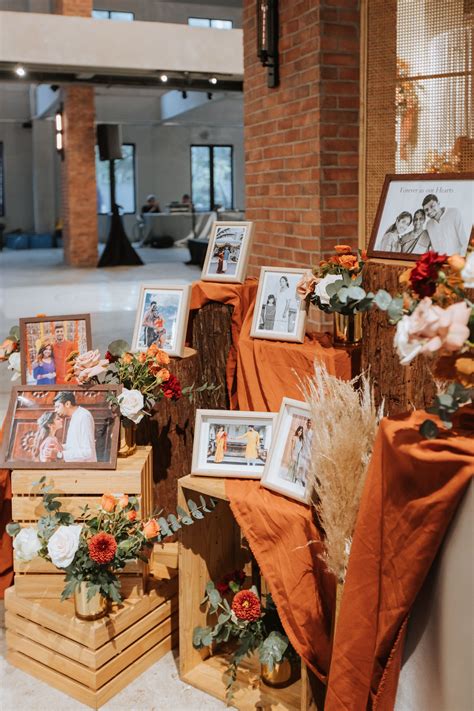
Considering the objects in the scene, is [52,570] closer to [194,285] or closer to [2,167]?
[194,285]

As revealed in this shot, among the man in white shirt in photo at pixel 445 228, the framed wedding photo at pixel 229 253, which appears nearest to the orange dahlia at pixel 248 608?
the man in white shirt in photo at pixel 445 228

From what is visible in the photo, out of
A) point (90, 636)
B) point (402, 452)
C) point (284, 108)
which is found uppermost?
point (284, 108)

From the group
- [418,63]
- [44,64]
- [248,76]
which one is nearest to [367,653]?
[418,63]

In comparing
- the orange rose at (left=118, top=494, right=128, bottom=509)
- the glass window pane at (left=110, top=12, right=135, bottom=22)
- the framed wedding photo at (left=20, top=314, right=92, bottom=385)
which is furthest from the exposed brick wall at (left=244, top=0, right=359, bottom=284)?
the glass window pane at (left=110, top=12, right=135, bottom=22)

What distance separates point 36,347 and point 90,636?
45.3 inches

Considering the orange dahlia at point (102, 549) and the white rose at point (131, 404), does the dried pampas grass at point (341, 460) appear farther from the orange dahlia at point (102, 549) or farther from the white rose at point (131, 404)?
the white rose at point (131, 404)

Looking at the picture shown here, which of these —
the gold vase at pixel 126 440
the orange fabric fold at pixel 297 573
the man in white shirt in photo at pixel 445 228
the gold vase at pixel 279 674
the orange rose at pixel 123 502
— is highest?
the man in white shirt in photo at pixel 445 228

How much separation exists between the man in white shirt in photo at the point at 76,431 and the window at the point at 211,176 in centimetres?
1977

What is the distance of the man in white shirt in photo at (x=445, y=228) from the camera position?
2459mm

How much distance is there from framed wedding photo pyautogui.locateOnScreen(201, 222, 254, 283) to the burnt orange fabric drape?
169 cm

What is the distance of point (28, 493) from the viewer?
105 inches

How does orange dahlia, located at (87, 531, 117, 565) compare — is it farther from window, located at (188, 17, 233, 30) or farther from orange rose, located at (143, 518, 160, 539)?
window, located at (188, 17, 233, 30)

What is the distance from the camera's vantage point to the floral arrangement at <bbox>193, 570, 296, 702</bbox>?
2.39 meters

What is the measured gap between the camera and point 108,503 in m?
2.51
